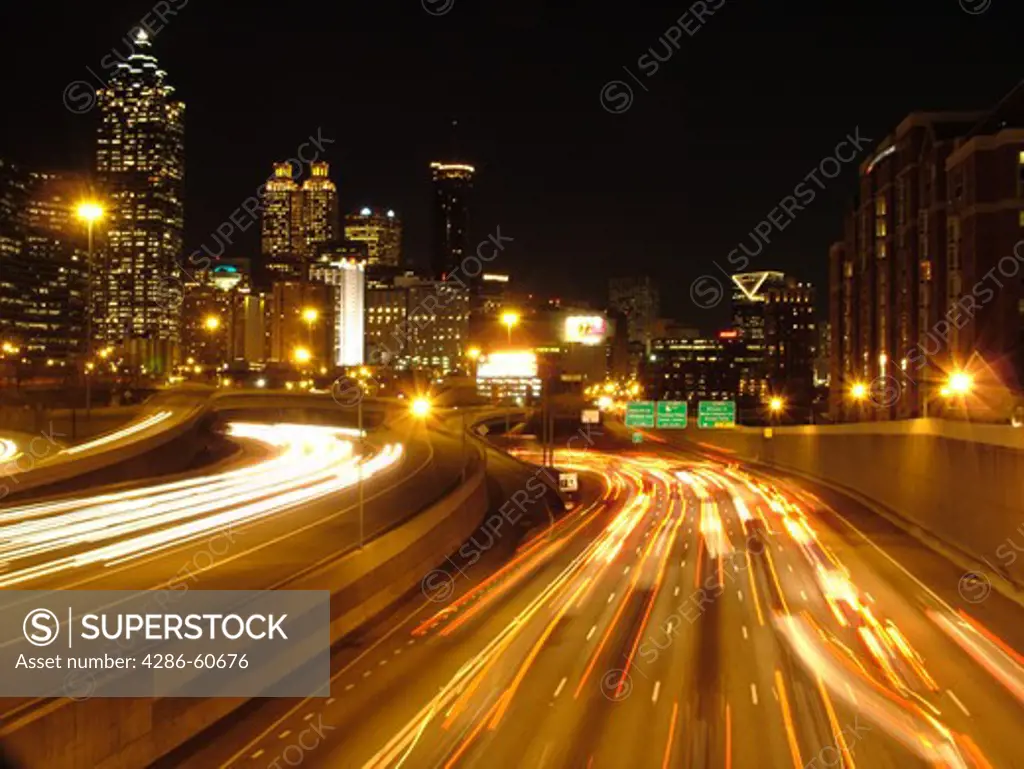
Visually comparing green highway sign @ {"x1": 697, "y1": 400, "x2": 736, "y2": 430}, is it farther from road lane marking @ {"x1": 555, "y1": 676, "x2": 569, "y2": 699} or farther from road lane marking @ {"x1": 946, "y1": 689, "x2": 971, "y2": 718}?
road lane marking @ {"x1": 555, "y1": 676, "x2": 569, "y2": 699}

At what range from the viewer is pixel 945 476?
38.1 meters

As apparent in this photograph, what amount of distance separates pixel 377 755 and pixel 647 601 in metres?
14.0

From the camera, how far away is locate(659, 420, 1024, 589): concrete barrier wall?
1199 inches

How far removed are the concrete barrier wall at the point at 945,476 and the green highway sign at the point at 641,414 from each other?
46.6 ft

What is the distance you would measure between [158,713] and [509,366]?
401 feet

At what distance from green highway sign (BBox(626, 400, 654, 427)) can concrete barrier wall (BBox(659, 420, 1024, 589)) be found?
14212mm

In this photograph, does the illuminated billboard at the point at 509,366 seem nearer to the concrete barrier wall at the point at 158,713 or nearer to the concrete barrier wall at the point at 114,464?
the concrete barrier wall at the point at 114,464

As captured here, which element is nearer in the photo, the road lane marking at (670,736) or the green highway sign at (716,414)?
the road lane marking at (670,736)

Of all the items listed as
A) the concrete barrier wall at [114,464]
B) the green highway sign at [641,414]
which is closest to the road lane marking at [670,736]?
the concrete barrier wall at [114,464]

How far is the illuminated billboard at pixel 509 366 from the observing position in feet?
445

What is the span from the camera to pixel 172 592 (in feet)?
62.4

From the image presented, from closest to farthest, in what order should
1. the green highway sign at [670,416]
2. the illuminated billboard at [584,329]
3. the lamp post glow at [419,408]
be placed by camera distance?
the green highway sign at [670,416], the lamp post glow at [419,408], the illuminated billboard at [584,329]

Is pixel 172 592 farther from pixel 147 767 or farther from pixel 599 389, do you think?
pixel 599 389

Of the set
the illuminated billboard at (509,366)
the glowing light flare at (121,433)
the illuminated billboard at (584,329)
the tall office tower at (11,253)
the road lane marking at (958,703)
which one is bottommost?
the road lane marking at (958,703)
